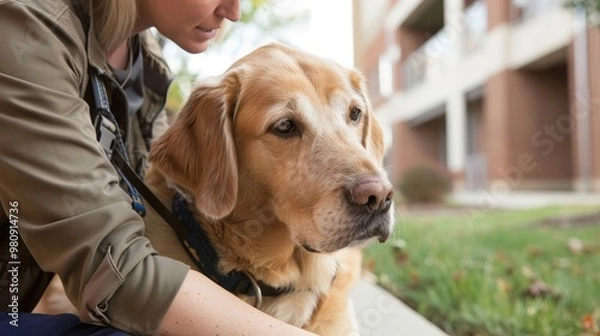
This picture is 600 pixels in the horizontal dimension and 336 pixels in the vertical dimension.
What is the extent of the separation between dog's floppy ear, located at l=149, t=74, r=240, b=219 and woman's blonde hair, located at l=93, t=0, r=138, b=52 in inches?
12.8

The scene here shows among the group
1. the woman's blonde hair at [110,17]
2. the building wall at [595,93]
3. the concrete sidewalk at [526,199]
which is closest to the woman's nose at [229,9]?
the woman's blonde hair at [110,17]

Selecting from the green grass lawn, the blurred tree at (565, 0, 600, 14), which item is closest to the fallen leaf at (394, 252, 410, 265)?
the green grass lawn

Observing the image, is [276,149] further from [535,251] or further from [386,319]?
[535,251]

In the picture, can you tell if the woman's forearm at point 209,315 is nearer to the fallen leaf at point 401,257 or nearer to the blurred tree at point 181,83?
the blurred tree at point 181,83

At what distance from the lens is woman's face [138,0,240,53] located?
1797 mm

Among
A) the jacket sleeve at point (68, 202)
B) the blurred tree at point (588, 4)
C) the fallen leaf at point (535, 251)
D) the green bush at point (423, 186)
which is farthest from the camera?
the green bush at point (423, 186)

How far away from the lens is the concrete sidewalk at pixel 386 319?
278cm

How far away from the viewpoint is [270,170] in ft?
6.00

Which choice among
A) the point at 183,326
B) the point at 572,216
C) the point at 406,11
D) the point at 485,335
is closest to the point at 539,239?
the point at 572,216

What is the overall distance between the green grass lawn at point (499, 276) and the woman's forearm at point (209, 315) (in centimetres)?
64

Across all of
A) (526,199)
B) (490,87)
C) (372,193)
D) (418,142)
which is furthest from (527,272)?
(418,142)

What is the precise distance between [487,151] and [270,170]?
1109 cm

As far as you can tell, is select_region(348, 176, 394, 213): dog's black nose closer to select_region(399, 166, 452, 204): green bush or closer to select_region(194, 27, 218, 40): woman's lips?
select_region(194, 27, 218, 40): woman's lips

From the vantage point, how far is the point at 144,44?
2.16 metres
